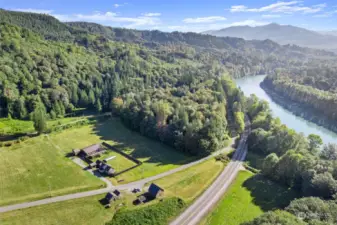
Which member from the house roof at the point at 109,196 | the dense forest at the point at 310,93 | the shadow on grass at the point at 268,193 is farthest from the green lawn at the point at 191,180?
the dense forest at the point at 310,93

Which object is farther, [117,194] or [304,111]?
[304,111]

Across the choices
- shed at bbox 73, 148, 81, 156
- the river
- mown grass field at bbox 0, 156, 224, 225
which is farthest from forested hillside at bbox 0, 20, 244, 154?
the river

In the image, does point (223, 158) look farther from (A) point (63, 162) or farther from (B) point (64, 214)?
(A) point (63, 162)

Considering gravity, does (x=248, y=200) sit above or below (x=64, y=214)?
above

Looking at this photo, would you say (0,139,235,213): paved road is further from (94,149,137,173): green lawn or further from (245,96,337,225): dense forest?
(245,96,337,225): dense forest

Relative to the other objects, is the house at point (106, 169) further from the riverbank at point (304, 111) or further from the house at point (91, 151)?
the riverbank at point (304, 111)


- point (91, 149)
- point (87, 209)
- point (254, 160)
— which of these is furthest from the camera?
point (254, 160)

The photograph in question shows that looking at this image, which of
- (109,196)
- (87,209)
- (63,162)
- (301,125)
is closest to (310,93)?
(301,125)
